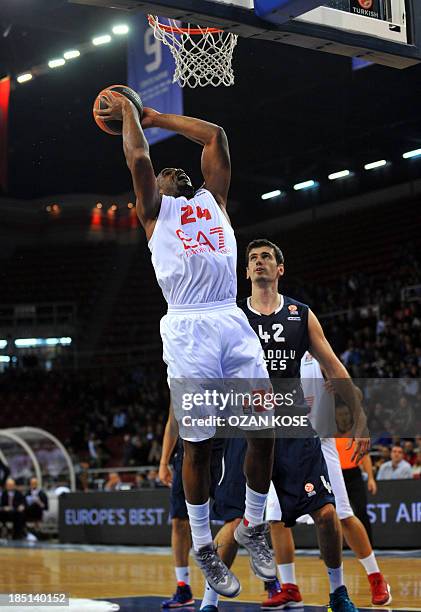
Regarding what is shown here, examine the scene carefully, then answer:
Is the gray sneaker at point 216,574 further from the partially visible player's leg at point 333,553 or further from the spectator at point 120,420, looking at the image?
the spectator at point 120,420

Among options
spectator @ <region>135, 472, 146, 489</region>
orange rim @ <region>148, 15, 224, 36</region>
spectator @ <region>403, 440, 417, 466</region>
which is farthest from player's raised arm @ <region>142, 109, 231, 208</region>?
spectator @ <region>135, 472, 146, 489</region>

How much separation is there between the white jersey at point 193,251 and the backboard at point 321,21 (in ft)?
A: 3.57

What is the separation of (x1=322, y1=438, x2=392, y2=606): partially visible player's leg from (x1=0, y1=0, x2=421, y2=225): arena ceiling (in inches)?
318

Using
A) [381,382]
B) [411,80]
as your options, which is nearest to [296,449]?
[381,382]

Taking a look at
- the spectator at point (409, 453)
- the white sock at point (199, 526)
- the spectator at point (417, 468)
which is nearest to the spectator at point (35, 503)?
the spectator at point (409, 453)

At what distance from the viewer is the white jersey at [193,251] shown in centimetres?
537

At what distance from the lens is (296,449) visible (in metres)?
5.97

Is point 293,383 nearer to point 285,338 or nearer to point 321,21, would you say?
point 285,338

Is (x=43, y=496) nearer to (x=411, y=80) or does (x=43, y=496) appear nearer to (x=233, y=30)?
(x=411, y=80)

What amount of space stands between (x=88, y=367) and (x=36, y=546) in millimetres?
7724

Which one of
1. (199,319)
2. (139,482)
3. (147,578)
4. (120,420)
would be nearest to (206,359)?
(199,319)

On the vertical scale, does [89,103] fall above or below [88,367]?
above

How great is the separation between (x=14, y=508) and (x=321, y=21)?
43.0 ft

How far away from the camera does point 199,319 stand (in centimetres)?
532
